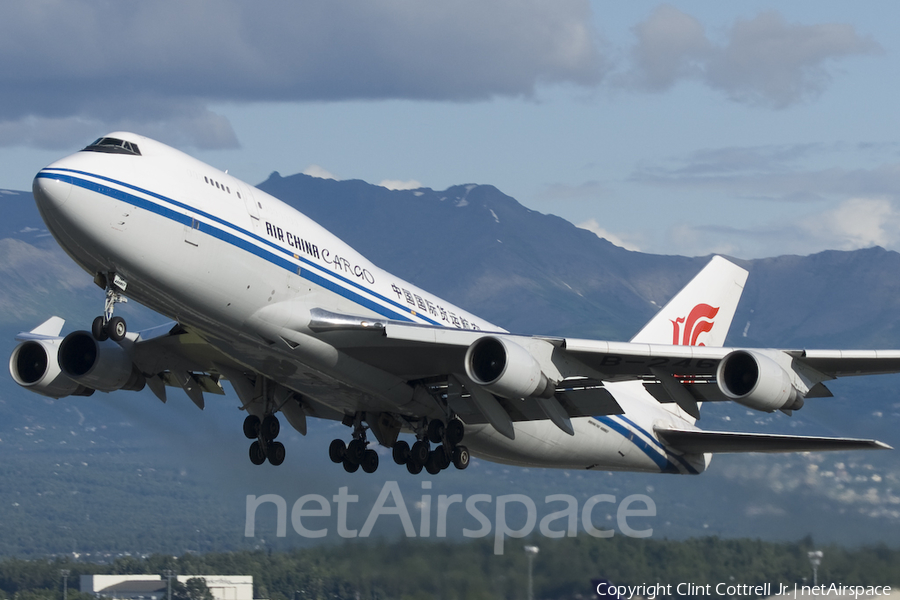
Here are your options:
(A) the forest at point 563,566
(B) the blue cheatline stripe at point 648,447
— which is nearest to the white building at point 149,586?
(A) the forest at point 563,566

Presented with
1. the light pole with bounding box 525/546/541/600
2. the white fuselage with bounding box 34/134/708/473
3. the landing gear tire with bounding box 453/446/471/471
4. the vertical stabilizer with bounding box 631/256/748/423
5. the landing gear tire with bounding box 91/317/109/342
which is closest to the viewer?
the white fuselage with bounding box 34/134/708/473

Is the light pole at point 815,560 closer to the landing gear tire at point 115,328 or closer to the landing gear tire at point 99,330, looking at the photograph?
the landing gear tire at point 115,328

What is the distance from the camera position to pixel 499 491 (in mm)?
53344

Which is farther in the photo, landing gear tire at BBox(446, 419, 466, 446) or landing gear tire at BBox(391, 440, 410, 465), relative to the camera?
landing gear tire at BBox(391, 440, 410, 465)

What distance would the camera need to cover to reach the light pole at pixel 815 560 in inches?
1380

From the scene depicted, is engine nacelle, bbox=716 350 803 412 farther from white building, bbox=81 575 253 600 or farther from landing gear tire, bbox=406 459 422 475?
white building, bbox=81 575 253 600

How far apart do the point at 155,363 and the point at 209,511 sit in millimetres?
81406

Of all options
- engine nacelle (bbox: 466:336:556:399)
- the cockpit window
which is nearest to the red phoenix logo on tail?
engine nacelle (bbox: 466:336:556:399)

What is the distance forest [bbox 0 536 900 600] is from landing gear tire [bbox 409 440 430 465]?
7.27 m

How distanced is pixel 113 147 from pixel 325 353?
19.0 feet

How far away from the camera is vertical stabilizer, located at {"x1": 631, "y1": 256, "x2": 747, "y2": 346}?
3547 centimetres

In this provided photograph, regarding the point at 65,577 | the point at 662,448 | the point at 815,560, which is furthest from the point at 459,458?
the point at 65,577

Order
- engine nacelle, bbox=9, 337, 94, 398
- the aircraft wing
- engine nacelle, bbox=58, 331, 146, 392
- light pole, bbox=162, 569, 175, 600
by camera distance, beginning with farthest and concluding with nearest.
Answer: light pole, bbox=162, 569, 175, 600 → engine nacelle, bbox=9, 337, 94, 398 → engine nacelle, bbox=58, 331, 146, 392 → the aircraft wing

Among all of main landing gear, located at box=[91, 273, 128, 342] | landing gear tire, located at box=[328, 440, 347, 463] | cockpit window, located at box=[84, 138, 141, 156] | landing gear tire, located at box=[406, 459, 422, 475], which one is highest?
cockpit window, located at box=[84, 138, 141, 156]
